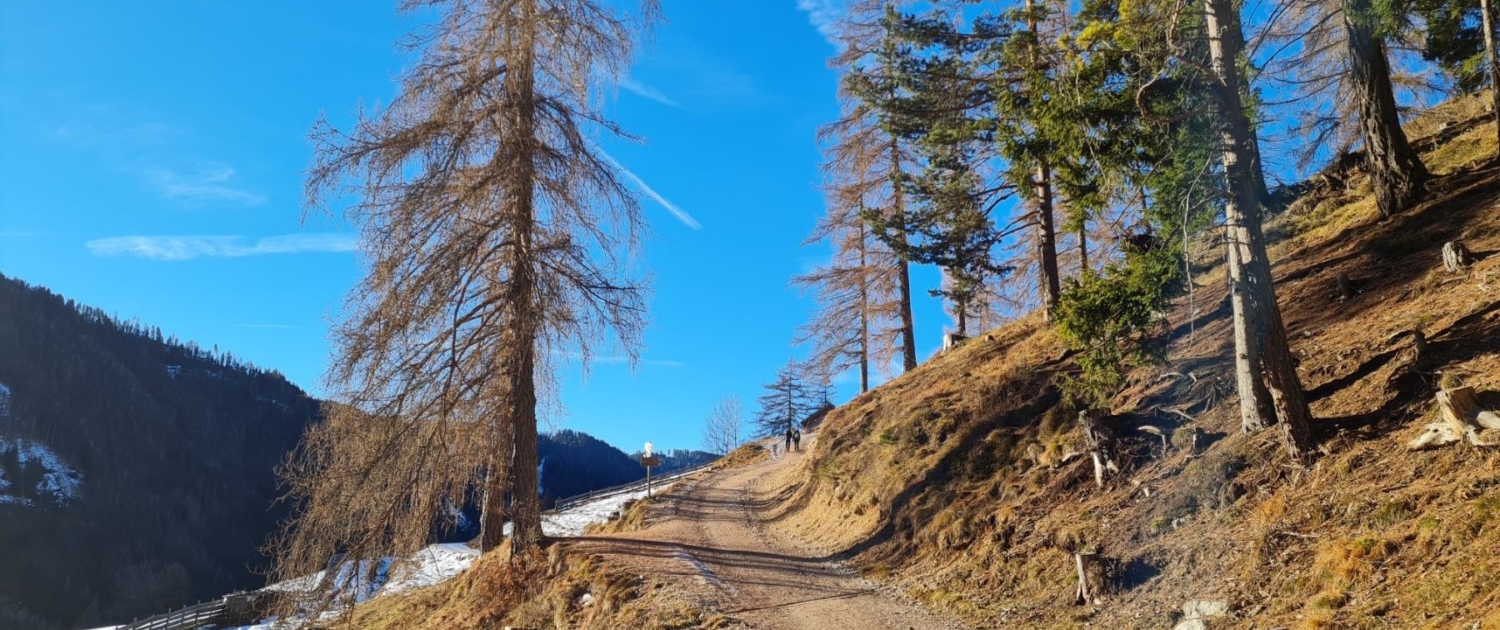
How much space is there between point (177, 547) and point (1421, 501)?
157m

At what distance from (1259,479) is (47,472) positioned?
17614cm

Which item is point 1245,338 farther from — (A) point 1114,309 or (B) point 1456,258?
(B) point 1456,258

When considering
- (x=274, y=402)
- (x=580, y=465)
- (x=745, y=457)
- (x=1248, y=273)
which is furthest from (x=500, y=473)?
(x=274, y=402)

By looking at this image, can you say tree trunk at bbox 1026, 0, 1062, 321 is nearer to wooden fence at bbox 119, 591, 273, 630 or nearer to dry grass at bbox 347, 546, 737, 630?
dry grass at bbox 347, 546, 737, 630

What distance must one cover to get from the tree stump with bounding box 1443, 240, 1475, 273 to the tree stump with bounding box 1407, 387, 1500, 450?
418 centimetres

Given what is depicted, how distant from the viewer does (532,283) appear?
11.7 meters

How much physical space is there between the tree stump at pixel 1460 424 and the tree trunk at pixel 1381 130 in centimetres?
803

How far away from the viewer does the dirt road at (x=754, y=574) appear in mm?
9719

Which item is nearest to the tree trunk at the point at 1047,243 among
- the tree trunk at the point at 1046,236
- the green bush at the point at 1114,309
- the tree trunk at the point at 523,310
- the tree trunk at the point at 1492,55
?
the tree trunk at the point at 1046,236

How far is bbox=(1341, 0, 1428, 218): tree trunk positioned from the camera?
13.1 metres

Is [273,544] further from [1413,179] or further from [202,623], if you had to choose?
[202,623]

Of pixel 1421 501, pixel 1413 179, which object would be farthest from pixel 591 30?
pixel 1413 179

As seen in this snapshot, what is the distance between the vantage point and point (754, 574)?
1238 centimetres

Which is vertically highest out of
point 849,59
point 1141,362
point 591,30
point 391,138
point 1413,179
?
point 849,59
